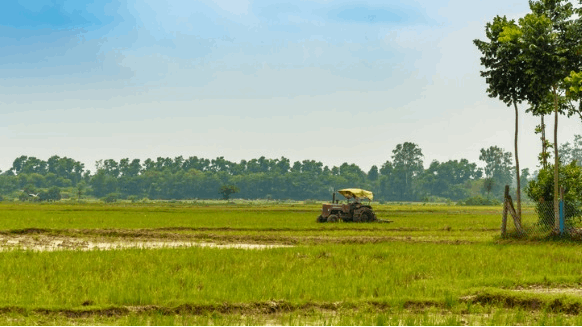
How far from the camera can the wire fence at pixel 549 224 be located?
93.0ft

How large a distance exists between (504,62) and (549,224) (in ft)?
24.3

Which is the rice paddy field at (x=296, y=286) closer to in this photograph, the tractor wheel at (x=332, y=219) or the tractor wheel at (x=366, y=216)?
the tractor wheel at (x=332, y=219)

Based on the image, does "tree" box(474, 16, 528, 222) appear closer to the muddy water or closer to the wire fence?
the wire fence

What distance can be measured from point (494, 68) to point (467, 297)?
61.3ft

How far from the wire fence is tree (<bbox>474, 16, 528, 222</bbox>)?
5.83 feet

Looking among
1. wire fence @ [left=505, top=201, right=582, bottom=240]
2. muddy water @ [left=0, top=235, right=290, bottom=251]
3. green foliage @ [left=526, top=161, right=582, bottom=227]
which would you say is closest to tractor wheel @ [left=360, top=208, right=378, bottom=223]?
green foliage @ [left=526, top=161, right=582, bottom=227]

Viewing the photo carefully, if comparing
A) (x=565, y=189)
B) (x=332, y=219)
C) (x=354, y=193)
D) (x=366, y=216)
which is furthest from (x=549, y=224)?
(x=354, y=193)

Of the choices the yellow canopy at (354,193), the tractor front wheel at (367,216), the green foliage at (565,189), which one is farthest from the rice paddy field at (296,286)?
the yellow canopy at (354,193)

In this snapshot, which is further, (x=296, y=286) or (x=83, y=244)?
(x=83, y=244)

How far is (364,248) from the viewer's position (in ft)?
80.0

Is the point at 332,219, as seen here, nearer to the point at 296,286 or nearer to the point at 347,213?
the point at 347,213

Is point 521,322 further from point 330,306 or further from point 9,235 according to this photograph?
point 9,235

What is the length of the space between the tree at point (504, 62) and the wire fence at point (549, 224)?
1.78m

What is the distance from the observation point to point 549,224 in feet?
96.5
